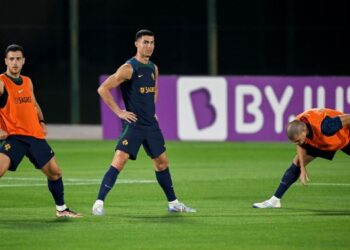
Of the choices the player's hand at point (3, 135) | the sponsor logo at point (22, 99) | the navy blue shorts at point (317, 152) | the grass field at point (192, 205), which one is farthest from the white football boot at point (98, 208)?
the navy blue shorts at point (317, 152)

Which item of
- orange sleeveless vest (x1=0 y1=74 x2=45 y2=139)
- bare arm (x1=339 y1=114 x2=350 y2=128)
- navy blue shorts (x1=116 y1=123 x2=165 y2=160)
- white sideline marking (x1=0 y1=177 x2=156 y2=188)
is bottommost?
white sideline marking (x1=0 y1=177 x2=156 y2=188)

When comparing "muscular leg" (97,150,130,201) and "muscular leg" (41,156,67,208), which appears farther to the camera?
"muscular leg" (97,150,130,201)

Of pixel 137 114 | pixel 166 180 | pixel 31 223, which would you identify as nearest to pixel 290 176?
pixel 166 180

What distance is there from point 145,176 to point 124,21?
12.0 metres

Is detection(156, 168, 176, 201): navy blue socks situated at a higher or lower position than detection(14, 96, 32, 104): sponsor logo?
lower

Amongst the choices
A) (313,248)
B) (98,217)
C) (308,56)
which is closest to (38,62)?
(308,56)

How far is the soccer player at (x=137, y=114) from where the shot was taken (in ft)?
44.7

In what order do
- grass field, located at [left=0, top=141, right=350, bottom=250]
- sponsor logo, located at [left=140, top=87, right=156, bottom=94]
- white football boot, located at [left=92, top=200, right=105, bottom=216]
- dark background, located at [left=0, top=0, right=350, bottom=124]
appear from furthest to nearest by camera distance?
dark background, located at [left=0, top=0, right=350, bottom=124] < sponsor logo, located at [left=140, top=87, right=156, bottom=94] < white football boot, located at [left=92, top=200, right=105, bottom=216] < grass field, located at [left=0, top=141, right=350, bottom=250]

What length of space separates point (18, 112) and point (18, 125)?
15 cm

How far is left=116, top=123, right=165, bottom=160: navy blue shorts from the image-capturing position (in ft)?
44.8

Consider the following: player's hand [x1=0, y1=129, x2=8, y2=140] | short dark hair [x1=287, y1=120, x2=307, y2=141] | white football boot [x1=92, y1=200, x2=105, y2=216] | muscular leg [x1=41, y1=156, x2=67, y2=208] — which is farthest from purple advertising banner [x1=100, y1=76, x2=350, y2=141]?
player's hand [x1=0, y1=129, x2=8, y2=140]

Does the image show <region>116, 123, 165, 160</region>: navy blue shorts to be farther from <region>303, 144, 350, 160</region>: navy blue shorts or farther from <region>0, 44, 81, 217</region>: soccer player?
<region>303, 144, 350, 160</region>: navy blue shorts

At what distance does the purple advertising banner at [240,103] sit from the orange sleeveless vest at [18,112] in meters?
11.3

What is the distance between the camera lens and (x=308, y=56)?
99.3 feet
